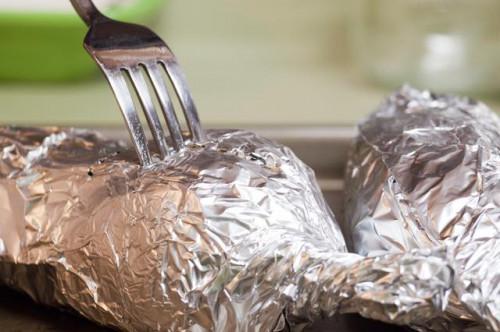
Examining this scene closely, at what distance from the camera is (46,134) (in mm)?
771

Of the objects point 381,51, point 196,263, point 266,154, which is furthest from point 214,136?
point 381,51

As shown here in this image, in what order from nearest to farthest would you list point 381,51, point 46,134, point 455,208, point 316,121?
point 455,208
point 46,134
point 316,121
point 381,51

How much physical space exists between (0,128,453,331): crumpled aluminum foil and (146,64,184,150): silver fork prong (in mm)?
30

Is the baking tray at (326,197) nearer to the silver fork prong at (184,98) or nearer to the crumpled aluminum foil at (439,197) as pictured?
the crumpled aluminum foil at (439,197)

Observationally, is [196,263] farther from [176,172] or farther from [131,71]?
[131,71]

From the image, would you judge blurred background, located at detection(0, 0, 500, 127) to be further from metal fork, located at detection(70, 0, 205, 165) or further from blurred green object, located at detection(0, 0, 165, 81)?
metal fork, located at detection(70, 0, 205, 165)

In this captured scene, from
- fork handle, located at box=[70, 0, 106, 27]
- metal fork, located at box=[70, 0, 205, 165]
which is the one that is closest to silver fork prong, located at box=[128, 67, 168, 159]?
metal fork, located at box=[70, 0, 205, 165]

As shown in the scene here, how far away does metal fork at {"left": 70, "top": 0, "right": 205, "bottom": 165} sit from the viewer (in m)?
0.69

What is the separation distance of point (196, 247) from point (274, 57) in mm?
737

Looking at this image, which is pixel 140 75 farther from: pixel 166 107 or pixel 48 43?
pixel 48 43

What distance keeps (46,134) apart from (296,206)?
0.28 metres

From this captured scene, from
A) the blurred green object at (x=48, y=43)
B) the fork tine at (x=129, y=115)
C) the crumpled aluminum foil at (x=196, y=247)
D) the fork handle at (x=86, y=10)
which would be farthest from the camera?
the blurred green object at (x=48, y=43)

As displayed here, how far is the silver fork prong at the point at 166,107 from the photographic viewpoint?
2.31ft

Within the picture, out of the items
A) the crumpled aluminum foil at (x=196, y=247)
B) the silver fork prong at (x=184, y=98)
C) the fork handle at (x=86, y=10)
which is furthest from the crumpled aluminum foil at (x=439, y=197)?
the fork handle at (x=86, y=10)
